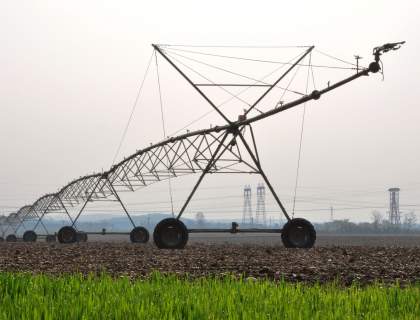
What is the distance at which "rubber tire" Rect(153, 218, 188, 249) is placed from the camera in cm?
2461

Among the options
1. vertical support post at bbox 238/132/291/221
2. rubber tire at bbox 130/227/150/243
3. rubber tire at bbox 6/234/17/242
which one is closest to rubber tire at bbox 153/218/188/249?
vertical support post at bbox 238/132/291/221

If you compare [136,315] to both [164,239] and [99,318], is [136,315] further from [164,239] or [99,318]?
[164,239]

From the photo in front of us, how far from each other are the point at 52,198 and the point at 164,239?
32.7m

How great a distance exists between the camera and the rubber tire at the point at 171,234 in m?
24.6

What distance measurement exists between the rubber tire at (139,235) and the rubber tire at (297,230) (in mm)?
19533

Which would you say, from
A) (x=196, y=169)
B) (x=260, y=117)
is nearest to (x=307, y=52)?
(x=260, y=117)

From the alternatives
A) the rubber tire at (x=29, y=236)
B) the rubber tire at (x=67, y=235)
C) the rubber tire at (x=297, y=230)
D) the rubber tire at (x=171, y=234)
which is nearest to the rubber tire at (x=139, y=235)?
the rubber tire at (x=67, y=235)

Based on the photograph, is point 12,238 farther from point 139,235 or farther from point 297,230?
point 297,230

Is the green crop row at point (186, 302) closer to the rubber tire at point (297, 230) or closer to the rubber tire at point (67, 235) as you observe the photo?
the rubber tire at point (297, 230)

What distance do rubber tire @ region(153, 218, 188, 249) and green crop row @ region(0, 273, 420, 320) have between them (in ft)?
45.9

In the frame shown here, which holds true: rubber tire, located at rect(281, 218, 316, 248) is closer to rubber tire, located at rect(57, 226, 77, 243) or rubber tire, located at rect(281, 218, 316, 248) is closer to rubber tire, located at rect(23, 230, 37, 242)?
rubber tire, located at rect(57, 226, 77, 243)

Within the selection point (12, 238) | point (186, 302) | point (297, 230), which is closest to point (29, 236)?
point (12, 238)

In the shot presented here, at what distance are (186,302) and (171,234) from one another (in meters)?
16.7

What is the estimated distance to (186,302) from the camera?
8.11 meters
